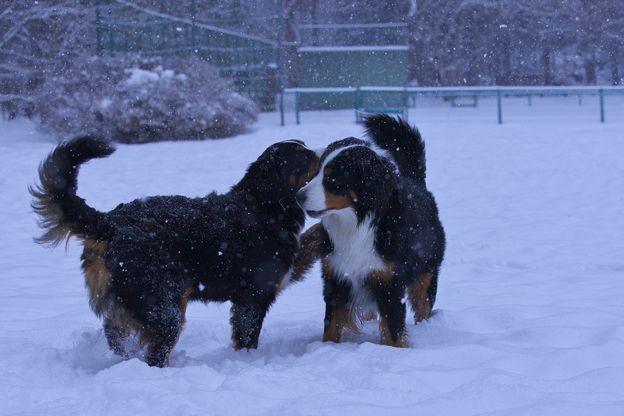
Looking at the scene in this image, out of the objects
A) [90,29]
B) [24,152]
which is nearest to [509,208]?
[24,152]

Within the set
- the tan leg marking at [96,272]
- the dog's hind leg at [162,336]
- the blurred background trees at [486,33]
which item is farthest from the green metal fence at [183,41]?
the dog's hind leg at [162,336]

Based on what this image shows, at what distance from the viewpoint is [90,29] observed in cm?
2208

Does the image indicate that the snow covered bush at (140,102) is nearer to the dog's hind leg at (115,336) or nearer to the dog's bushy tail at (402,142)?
the dog's bushy tail at (402,142)

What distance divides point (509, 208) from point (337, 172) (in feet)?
19.6

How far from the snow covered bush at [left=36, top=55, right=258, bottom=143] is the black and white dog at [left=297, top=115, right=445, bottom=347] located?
1149cm

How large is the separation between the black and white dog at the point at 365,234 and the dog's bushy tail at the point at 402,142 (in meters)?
0.59

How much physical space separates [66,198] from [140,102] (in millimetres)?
12197

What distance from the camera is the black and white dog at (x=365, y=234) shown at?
3989mm

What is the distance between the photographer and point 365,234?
4070 mm

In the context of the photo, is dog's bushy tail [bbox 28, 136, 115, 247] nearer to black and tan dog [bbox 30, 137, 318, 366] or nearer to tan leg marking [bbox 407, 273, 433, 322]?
black and tan dog [bbox 30, 137, 318, 366]

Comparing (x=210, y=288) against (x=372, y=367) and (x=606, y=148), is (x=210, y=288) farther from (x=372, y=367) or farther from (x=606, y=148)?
(x=606, y=148)

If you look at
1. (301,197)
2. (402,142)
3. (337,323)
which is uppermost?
(402,142)

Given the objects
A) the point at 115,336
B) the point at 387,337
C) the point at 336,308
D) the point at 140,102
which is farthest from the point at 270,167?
the point at 140,102

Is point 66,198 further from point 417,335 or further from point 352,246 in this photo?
point 417,335
